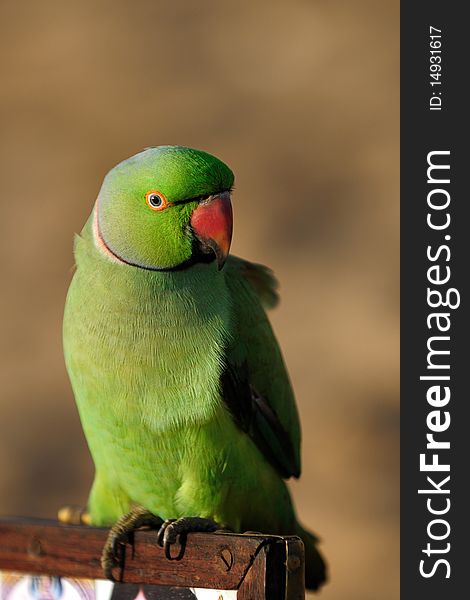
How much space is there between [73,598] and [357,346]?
3590mm

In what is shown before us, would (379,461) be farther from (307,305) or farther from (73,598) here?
(73,598)

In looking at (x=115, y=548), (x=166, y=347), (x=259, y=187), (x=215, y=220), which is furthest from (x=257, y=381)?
(x=259, y=187)

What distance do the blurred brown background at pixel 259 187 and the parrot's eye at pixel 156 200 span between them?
10.4 feet

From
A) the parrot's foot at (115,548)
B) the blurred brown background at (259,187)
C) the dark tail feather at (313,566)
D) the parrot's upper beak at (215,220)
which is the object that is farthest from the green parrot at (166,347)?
the blurred brown background at (259,187)

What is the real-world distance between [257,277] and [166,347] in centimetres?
52

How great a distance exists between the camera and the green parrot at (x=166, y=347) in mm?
2227

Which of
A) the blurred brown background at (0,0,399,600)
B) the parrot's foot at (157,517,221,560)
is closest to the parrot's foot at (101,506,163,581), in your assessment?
the parrot's foot at (157,517,221,560)

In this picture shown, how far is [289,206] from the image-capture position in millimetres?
6055

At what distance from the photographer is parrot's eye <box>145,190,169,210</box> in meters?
2.21

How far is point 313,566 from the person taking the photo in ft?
8.59

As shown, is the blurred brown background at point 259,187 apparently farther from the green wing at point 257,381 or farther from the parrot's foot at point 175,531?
the parrot's foot at point 175,531

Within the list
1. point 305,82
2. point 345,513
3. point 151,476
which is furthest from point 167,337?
point 305,82

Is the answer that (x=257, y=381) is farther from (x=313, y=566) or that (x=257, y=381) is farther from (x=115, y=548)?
(x=115, y=548)

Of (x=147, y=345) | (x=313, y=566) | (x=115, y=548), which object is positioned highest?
(x=147, y=345)
